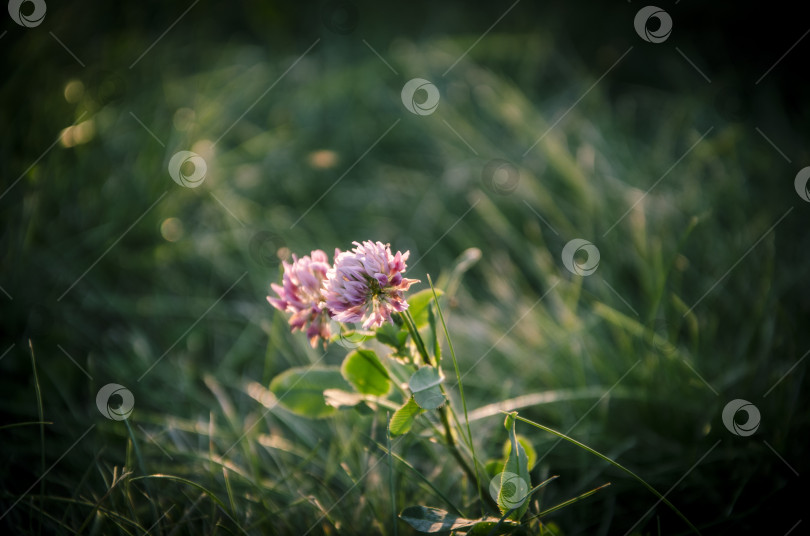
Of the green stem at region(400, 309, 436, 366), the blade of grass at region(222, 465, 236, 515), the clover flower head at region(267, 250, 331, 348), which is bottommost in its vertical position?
the blade of grass at region(222, 465, 236, 515)

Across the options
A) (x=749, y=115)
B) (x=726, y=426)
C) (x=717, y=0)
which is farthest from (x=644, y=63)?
(x=726, y=426)

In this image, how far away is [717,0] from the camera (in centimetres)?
202

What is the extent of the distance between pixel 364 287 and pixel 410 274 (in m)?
0.83

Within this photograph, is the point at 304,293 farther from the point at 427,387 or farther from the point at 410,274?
the point at 410,274

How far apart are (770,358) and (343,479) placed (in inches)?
37.4

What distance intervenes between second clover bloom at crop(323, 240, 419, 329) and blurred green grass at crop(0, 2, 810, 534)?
0.35 meters

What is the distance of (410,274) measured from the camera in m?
1.54

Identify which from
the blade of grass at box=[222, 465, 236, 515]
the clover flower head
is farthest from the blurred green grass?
the clover flower head

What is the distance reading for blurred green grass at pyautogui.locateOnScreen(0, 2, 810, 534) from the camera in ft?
3.61

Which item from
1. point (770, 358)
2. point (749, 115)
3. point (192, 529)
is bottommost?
point (192, 529)

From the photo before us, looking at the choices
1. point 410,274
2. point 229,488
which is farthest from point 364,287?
Answer: point 410,274

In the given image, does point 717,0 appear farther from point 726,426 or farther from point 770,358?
point 726,426

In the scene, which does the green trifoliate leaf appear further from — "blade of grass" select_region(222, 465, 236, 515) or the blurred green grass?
"blade of grass" select_region(222, 465, 236, 515)

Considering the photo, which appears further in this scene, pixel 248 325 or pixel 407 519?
pixel 248 325
